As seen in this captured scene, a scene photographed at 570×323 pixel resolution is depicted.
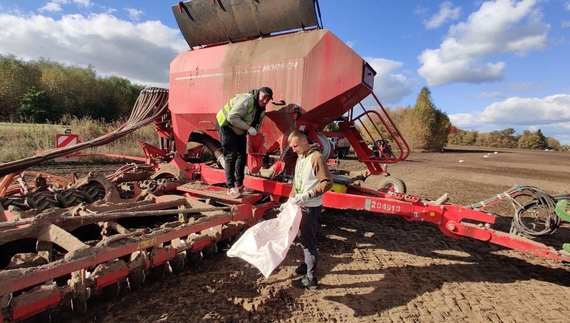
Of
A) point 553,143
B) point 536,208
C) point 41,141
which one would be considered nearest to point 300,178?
point 536,208

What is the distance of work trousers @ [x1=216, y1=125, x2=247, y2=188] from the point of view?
13.6ft

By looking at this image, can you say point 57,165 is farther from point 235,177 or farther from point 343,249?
point 343,249

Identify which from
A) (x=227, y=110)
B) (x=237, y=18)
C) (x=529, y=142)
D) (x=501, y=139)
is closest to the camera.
Result: (x=227, y=110)

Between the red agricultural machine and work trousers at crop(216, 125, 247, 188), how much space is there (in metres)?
0.26

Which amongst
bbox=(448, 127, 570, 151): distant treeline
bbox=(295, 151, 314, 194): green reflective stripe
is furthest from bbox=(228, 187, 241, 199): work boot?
bbox=(448, 127, 570, 151): distant treeline

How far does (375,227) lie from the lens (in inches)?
217

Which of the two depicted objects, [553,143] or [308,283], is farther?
[553,143]

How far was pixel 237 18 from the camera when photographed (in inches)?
194

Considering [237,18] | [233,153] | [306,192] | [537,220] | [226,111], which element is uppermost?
[237,18]

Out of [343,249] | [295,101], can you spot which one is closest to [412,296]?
[343,249]

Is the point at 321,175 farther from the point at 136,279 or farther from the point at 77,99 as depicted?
the point at 77,99

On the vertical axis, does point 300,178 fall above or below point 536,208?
above

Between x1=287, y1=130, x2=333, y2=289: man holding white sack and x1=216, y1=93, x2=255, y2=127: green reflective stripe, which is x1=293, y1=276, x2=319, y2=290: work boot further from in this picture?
x1=216, y1=93, x2=255, y2=127: green reflective stripe

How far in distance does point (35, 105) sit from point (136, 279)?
28363mm
